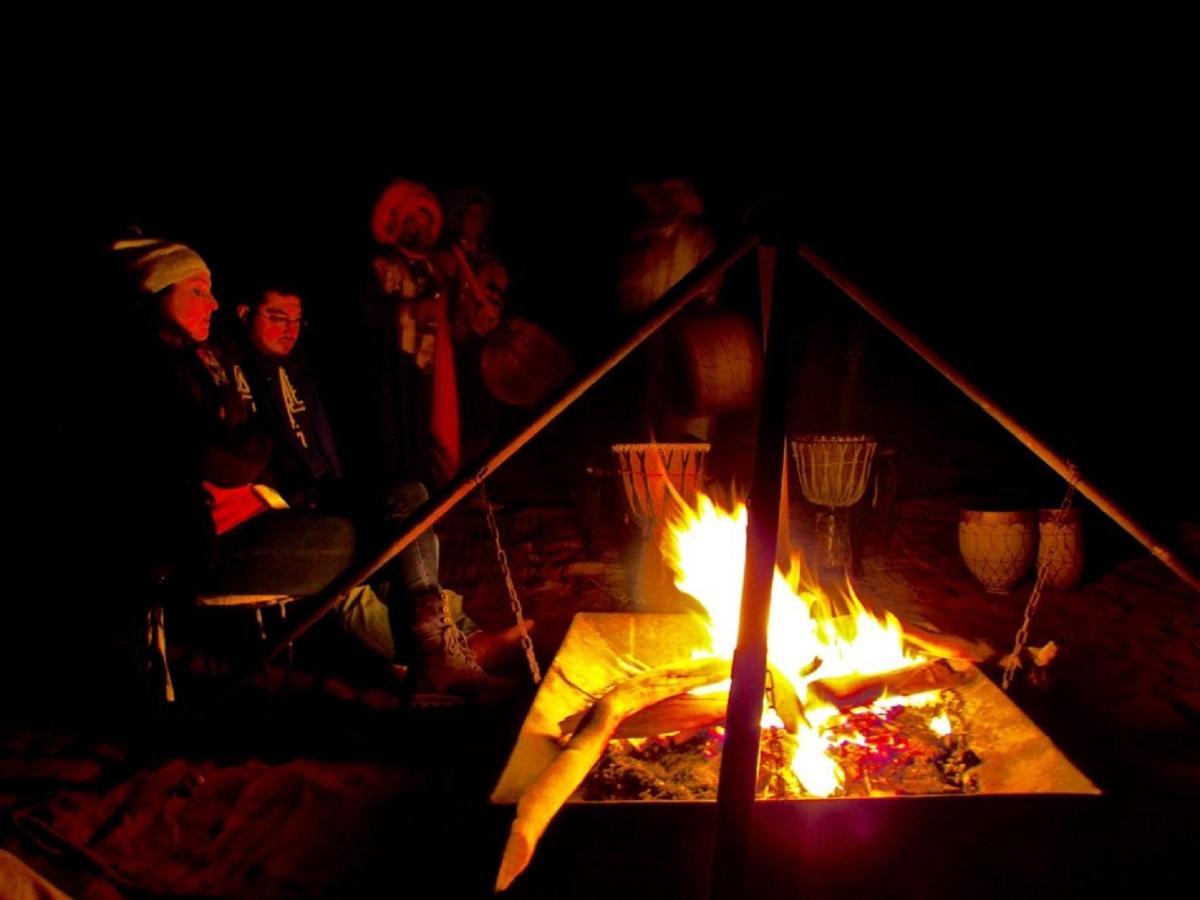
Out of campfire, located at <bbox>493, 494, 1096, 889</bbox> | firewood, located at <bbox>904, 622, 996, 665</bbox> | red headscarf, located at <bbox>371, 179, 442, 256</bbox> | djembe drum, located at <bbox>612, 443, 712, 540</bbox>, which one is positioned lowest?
campfire, located at <bbox>493, 494, 1096, 889</bbox>

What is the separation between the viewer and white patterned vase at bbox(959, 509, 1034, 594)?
5152mm

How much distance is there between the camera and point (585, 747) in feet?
7.17

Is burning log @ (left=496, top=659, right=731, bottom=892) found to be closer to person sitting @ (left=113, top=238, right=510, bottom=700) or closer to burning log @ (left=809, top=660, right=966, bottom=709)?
burning log @ (left=809, top=660, right=966, bottom=709)

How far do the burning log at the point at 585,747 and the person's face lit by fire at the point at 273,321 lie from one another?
250 cm

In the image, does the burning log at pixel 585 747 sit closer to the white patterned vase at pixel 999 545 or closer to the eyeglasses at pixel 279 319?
the eyeglasses at pixel 279 319

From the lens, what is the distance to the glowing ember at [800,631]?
93.9 inches

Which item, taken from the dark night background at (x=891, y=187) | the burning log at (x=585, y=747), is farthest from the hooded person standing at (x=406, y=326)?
the burning log at (x=585, y=747)

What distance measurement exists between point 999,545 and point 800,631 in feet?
10.5

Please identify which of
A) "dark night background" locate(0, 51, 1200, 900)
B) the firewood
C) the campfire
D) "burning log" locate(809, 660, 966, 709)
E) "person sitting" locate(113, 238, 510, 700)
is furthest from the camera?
"dark night background" locate(0, 51, 1200, 900)

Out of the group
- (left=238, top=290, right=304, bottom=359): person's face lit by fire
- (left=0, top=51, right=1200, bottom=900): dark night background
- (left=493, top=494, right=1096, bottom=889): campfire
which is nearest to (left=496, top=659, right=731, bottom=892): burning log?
(left=493, top=494, right=1096, bottom=889): campfire

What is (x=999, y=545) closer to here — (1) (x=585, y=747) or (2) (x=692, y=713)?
(2) (x=692, y=713)

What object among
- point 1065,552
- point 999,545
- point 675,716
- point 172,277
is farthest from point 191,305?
point 1065,552

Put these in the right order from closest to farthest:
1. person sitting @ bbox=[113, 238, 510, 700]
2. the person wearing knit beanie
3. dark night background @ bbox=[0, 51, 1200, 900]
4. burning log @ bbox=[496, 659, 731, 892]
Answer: burning log @ bbox=[496, 659, 731, 892] → person sitting @ bbox=[113, 238, 510, 700] → the person wearing knit beanie → dark night background @ bbox=[0, 51, 1200, 900]

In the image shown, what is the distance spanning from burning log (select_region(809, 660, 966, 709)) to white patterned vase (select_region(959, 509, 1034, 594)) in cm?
286
